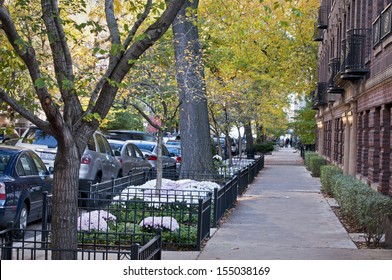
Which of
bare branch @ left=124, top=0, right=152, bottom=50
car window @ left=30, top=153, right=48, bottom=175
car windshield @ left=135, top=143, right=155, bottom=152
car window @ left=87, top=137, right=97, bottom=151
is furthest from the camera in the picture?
car windshield @ left=135, top=143, right=155, bottom=152

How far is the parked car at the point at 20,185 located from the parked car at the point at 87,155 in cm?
368

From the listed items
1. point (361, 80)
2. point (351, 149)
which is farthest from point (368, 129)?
point (351, 149)

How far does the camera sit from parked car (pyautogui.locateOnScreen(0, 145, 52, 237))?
1281 centimetres

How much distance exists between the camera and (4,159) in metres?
13.8

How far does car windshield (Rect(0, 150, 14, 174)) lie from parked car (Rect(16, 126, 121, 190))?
176 inches

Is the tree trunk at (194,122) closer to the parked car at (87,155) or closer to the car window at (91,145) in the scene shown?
the parked car at (87,155)

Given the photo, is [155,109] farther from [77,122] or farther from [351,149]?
[77,122]

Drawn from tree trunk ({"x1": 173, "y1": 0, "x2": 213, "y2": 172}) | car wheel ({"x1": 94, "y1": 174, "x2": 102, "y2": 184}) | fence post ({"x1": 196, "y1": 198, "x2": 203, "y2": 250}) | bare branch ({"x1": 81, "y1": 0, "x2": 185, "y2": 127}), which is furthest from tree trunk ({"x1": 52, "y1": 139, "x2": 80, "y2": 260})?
tree trunk ({"x1": 173, "y1": 0, "x2": 213, "y2": 172})

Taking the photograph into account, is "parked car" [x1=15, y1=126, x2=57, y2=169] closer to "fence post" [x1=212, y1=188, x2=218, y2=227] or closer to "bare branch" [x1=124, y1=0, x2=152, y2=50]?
"fence post" [x1=212, y1=188, x2=218, y2=227]

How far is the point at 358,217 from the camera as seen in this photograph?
14.1m

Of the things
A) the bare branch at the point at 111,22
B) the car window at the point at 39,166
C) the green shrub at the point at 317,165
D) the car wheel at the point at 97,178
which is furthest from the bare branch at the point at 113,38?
the green shrub at the point at 317,165

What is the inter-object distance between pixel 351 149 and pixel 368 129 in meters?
3.19

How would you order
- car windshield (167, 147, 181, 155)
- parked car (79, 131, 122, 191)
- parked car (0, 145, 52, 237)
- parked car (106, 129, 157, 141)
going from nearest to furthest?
parked car (0, 145, 52, 237) → parked car (79, 131, 122, 191) → parked car (106, 129, 157, 141) → car windshield (167, 147, 181, 155)

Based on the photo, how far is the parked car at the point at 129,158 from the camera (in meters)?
23.2
